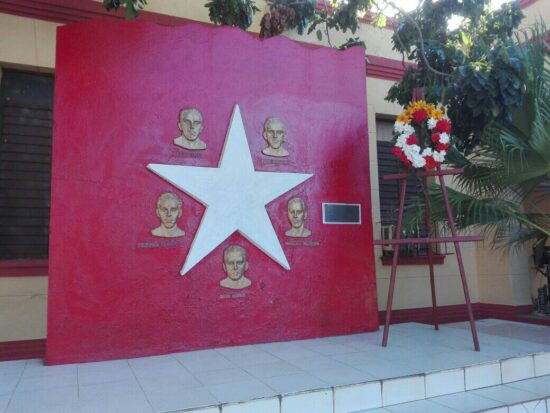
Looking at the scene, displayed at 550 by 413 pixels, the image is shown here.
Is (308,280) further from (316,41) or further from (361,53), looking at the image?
(316,41)

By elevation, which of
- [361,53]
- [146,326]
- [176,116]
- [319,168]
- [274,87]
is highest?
[361,53]

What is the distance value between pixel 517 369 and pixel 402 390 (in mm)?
1214

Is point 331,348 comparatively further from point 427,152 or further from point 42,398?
point 42,398

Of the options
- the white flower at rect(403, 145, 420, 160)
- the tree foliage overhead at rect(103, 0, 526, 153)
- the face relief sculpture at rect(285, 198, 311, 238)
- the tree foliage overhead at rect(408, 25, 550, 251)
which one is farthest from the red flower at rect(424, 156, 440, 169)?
the face relief sculpture at rect(285, 198, 311, 238)

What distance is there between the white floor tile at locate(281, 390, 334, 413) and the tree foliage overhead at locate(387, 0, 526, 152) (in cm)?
304

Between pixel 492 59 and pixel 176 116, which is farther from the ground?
pixel 492 59

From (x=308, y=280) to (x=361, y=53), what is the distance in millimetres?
2614

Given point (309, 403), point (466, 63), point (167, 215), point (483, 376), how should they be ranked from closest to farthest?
point (309, 403) → point (483, 376) → point (167, 215) → point (466, 63)

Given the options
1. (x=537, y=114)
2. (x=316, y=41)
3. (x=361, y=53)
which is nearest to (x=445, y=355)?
(x=537, y=114)

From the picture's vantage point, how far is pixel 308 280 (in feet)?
15.1

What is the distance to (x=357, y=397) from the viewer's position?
3100mm

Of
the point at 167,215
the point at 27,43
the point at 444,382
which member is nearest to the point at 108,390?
the point at 167,215

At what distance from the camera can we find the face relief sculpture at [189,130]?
13.7ft

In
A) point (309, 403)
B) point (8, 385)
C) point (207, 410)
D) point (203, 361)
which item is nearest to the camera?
point (207, 410)
